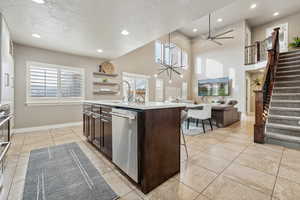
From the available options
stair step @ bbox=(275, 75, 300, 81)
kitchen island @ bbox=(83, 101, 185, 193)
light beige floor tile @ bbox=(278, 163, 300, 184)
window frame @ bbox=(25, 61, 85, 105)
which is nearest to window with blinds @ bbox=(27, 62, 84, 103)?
window frame @ bbox=(25, 61, 85, 105)

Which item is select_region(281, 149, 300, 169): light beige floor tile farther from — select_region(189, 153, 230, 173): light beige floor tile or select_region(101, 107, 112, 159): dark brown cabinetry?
select_region(101, 107, 112, 159): dark brown cabinetry

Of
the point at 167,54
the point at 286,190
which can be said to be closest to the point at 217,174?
the point at 286,190

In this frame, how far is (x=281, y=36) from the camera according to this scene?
716 cm

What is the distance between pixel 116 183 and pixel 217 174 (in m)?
1.36

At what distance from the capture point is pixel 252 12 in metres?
6.45

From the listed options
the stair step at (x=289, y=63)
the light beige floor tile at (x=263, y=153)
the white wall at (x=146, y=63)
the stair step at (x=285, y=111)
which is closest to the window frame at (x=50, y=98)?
the white wall at (x=146, y=63)

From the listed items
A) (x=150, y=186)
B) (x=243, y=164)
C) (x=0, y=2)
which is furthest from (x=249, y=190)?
(x=0, y=2)

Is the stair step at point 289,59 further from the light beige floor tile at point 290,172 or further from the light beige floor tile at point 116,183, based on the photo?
the light beige floor tile at point 116,183

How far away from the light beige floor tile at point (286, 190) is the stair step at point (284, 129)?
178cm

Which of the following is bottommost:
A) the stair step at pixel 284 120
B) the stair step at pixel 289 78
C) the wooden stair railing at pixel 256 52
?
the stair step at pixel 284 120

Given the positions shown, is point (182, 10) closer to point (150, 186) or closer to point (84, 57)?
point (150, 186)

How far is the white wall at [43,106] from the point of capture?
12.3 feet

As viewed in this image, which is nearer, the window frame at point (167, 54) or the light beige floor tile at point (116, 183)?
the light beige floor tile at point (116, 183)

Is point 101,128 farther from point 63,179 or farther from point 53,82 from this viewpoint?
point 53,82
